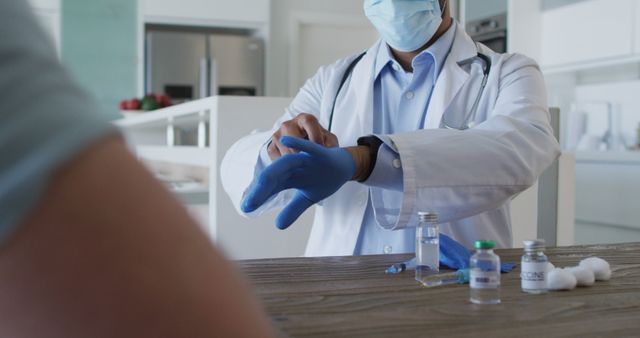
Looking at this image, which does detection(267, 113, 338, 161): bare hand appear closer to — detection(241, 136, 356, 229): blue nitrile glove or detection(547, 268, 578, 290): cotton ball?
detection(241, 136, 356, 229): blue nitrile glove

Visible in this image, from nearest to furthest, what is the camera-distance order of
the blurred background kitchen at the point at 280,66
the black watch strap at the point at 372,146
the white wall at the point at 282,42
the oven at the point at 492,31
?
the black watch strap at the point at 372,146 < the blurred background kitchen at the point at 280,66 < the oven at the point at 492,31 < the white wall at the point at 282,42

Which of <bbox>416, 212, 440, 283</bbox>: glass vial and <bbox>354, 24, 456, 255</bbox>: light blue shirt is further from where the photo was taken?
<bbox>354, 24, 456, 255</bbox>: light blue shirt

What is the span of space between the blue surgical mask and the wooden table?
603 millimetres

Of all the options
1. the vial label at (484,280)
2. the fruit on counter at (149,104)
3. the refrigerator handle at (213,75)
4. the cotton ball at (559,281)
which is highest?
the refrigerator handle at (213,75)

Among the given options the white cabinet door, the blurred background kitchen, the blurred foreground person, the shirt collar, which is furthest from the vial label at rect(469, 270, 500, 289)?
the white cabinet door

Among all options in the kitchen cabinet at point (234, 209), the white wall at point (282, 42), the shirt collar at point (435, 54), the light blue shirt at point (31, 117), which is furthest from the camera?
the white wall at point (282, 42)

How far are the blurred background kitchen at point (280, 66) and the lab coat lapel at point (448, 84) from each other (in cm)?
74

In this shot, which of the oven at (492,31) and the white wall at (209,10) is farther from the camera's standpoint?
the white wall at (209,10)

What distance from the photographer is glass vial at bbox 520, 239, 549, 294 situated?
76cm

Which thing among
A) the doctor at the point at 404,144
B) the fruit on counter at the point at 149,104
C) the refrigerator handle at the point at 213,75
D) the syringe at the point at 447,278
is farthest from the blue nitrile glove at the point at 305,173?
the refrigerator handle at the point at 213,75

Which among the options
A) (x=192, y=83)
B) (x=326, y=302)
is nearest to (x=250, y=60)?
(x=192, y=83)

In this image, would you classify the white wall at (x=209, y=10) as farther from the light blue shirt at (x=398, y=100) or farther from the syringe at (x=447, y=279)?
the syringe at (x=447, y=279)

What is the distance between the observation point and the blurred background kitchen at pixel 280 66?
2.54m

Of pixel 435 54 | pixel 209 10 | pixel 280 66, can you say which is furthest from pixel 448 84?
pixel 280 66
